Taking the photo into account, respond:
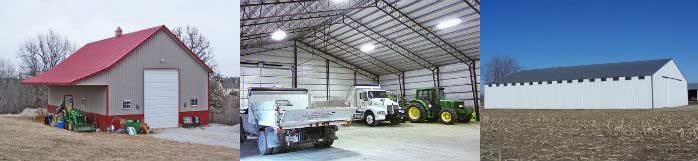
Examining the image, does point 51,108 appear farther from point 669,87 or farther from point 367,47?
point 669,87

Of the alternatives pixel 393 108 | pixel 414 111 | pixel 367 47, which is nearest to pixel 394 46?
pixel 367 47

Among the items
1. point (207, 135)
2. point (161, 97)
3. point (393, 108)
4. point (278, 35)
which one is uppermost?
point (278, 35)

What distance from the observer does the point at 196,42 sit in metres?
5.77

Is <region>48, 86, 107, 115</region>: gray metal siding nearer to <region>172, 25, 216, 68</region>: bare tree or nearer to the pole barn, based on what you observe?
the pole barn

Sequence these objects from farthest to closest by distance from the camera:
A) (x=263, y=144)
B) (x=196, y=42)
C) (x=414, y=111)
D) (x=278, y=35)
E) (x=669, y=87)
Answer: (x=414, y=111) → (x=196, y=42) → (x=263, y=144) → (x=278, y=35) → (x=669, y=87)

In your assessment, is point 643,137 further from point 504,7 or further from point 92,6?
point 92,6

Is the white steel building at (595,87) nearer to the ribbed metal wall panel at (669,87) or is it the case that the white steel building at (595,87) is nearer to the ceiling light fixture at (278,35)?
the ribbed metal wall panel at (669,87)

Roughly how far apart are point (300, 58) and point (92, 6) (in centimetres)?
224

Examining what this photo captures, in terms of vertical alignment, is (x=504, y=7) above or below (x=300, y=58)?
above

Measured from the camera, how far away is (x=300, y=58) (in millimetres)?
4887

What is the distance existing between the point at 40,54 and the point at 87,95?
603 millimetres

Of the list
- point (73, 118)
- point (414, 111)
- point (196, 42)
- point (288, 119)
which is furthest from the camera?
point (414, 111)

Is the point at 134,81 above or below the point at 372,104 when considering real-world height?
above

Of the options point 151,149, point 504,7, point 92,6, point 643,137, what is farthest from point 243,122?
point 643,137
